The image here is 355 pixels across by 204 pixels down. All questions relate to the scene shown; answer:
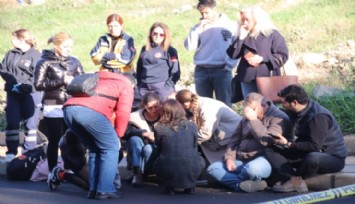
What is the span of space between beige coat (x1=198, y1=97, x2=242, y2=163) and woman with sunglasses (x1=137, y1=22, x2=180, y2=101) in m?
1.21

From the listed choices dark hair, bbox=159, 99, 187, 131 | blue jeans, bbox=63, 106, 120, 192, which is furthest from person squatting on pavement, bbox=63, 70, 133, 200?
dark hair, bbox=159, 99, 187, 131

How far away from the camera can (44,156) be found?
33.7ft

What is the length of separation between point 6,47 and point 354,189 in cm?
1965

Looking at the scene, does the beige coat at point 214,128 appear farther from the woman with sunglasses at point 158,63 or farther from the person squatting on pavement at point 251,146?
the woman with sunglasses at point 158,63

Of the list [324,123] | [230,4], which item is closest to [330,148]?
[324,123]

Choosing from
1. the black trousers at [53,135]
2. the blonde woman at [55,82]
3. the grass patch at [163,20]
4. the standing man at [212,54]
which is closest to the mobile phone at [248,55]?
the standing man at [212,54]

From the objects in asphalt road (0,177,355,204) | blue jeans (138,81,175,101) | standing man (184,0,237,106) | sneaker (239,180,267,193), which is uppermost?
standing man (184,0,237,106)

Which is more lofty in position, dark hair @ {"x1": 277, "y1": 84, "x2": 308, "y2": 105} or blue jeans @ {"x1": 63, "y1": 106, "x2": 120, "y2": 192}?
dark hair @ {"x1": 277, "y1": 84, "x2": 308, "y2": 105}

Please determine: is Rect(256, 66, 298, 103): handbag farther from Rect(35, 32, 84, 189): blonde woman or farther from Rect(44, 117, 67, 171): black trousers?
Rect(44, 117, 67, 171): black trousers

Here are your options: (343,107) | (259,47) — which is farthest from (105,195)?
(343,107)

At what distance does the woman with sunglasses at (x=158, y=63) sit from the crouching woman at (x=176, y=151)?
1.52 metres

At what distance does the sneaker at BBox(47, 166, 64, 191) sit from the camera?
917 cm

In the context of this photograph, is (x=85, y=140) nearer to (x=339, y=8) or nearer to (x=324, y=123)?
(x=324, y=123)

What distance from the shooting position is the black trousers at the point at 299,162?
8258mm
